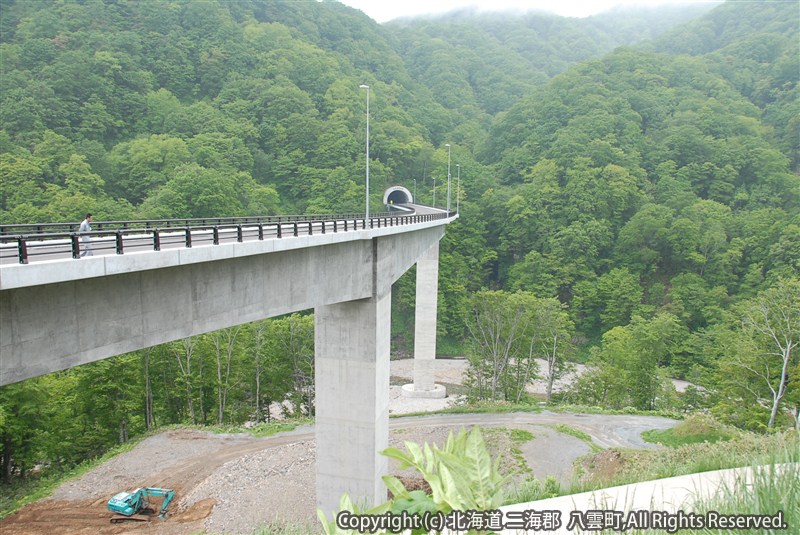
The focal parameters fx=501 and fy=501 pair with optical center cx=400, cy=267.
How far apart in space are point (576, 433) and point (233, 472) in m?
19.8

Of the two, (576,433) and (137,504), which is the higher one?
(137,504)

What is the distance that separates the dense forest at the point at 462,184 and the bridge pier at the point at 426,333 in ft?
13.4

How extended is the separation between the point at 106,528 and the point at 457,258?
179 feet

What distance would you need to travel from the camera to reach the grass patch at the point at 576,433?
28.7 meters

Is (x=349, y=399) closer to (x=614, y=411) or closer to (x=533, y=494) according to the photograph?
(x=533, y=494)

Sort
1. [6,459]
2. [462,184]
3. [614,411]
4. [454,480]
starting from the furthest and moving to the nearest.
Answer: [462,184] < [614,411] < [6,459] < [454,480]

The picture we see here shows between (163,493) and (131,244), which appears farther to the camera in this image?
(163,493)

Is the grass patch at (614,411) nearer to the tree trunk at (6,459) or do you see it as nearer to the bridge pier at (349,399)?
the bridge pier at (349,399)

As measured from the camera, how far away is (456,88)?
375 feet

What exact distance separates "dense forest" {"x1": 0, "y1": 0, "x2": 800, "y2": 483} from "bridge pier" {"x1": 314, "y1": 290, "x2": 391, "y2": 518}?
→ 18225mm

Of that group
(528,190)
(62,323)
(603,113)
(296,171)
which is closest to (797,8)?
(603,113)

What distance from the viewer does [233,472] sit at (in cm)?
2598

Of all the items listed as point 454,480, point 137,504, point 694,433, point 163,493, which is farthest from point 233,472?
point 454,480

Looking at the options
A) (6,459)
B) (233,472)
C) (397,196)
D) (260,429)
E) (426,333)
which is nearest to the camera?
(233,472)
